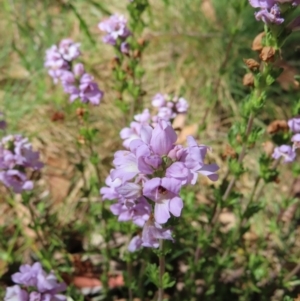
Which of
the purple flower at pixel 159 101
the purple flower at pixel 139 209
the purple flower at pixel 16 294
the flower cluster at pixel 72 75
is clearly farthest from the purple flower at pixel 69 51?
the purple flower at pixel 16 294

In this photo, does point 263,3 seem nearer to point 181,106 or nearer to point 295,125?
point 295,125

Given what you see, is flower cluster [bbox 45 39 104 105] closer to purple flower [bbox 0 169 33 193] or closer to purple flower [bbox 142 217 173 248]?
purple flower [bbox 0 169 33 193]

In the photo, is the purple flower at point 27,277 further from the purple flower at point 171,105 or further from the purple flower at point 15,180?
the purple flower at point 171,105

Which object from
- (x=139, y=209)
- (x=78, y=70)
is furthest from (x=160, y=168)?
(x=78, y=70)

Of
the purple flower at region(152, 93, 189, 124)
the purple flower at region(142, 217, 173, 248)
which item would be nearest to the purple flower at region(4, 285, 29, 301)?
the purple flower at region(142, 217, 173, 248)

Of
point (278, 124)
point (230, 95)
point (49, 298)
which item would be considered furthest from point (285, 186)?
point (49, 298)
